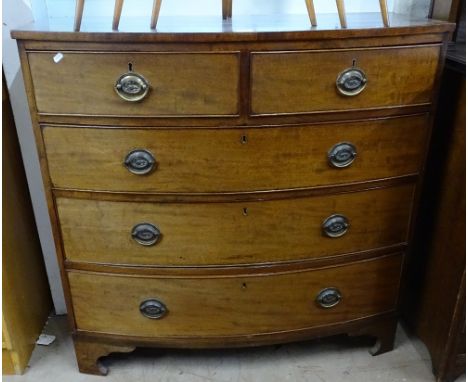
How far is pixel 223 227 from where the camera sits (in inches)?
49.4

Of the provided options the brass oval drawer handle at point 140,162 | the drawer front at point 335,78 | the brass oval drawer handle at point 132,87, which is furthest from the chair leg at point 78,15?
the drawer front at point 335,78

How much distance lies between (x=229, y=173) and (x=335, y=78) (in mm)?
330

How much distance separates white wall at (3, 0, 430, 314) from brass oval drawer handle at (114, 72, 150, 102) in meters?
0.46

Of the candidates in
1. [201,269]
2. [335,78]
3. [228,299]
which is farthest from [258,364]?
[335,78]

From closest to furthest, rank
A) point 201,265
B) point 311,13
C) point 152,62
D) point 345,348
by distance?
1. point 152,62
2. point 311,13
3. point 201,265
4. point 345,348

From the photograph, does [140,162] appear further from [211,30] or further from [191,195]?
[211,30]

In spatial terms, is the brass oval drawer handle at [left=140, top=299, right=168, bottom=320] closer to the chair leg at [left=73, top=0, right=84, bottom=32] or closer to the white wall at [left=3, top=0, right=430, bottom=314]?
the white wall at [left=3, top=0, right=430, bottom=314]

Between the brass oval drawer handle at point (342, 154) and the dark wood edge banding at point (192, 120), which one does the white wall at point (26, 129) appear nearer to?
the dark wood edge banding at point (192, 120)

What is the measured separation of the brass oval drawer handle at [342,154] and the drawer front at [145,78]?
270mm

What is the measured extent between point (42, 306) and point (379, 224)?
1.17 m

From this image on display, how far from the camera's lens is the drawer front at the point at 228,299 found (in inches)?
52.5

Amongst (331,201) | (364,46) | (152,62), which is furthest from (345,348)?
(152,62)

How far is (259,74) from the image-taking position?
3.55 feet

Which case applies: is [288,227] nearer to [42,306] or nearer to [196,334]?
[196,334]
